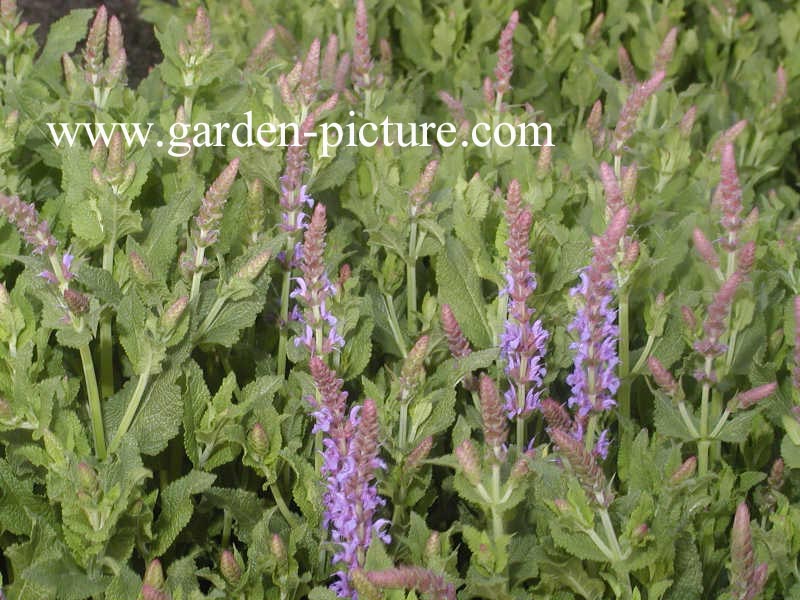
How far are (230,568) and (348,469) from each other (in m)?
0.23

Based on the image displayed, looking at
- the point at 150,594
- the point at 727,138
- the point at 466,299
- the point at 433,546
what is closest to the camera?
the point at 150,594

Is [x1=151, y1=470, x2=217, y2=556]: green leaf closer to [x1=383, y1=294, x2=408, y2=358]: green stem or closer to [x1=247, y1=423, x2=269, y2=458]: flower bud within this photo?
[x1=247, y1=423, x2=269, y2=458]: flower bud

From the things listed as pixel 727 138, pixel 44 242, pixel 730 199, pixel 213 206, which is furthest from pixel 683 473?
pixel 727 138

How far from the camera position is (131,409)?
6.45 feet

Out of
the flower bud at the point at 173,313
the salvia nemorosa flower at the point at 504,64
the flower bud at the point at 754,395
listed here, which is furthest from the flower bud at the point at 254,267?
the salvia nemorosa flower at the point at 504,64

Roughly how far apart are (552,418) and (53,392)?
2.62 ft

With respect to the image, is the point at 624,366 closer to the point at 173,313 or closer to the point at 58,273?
the point at 173,313

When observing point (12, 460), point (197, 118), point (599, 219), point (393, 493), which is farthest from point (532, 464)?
point (197, 118)

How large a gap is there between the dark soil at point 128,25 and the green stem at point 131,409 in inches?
143

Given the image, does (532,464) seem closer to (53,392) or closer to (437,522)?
(437,522)

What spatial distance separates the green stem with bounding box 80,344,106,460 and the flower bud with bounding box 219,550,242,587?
0.36 m

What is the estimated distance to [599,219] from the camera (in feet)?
7.64

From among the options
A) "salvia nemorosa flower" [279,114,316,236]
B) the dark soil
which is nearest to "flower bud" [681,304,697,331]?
"salvia nemorosa flower" [279,114,316,236]

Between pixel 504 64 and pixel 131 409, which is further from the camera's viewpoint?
pixel 504 64
